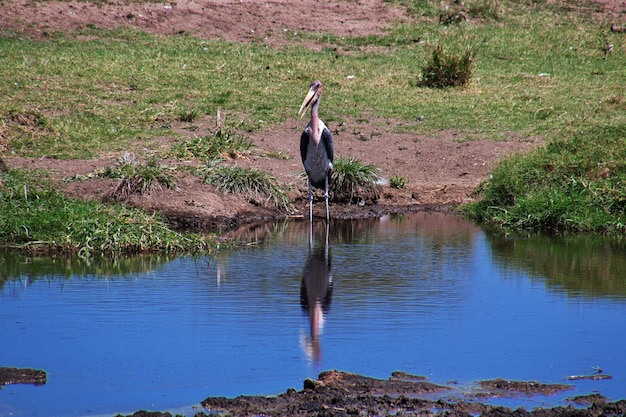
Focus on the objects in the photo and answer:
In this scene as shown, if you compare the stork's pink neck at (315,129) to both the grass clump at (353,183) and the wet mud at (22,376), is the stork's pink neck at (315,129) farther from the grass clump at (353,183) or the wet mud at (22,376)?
the wet mud at (22,376)

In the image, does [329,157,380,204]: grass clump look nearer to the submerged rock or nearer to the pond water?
the pond water

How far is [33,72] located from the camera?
16.0 m

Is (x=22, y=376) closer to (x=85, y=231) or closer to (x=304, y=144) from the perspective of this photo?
(x=85, y=231)

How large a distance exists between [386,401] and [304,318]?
201cm

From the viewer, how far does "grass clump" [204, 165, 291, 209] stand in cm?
1187

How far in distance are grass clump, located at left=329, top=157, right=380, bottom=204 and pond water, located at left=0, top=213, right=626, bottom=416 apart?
6.64 ft

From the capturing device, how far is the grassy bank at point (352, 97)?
11.0 meters

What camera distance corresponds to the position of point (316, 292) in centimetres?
814

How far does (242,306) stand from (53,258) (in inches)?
100

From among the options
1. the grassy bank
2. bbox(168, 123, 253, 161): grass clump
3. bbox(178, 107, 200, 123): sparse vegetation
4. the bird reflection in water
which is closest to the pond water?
the bird reflection in water

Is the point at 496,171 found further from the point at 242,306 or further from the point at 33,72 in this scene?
the point at 33,72

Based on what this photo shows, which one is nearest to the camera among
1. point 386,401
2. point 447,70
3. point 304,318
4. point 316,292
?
point 386,401

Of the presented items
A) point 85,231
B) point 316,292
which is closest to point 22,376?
point 316,292

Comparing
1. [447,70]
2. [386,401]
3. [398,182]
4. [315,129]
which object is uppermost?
[447,70]
